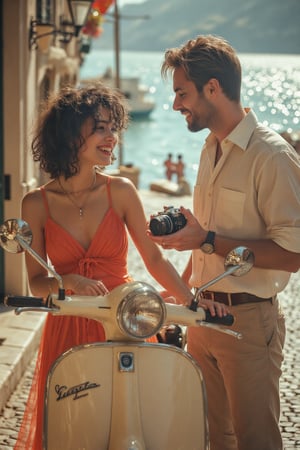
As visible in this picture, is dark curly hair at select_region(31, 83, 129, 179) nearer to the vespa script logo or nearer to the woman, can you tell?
the woman

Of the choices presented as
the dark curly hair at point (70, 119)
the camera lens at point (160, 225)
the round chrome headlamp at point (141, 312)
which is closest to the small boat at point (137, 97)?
the dark curly hair at point (70, 119)

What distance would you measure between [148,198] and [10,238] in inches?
756

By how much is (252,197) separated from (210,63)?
53 cm

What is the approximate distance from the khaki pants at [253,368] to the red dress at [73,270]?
47 cm

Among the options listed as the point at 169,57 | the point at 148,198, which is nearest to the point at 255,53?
the point at 148,198

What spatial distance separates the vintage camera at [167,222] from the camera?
317cm

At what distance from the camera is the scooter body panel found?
290 centimetres

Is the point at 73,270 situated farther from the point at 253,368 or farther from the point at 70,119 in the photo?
the point at 253,368

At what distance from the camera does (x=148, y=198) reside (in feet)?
72.6

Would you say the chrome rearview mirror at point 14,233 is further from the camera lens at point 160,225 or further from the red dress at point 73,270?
the red dress at point 73,270

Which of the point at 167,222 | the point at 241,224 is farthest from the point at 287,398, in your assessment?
the point at 167,222

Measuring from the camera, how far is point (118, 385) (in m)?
2.91

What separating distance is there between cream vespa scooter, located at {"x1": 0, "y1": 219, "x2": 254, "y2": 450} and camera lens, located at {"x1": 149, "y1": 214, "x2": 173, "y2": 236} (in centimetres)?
32

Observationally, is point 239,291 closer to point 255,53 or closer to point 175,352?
point 175,352
